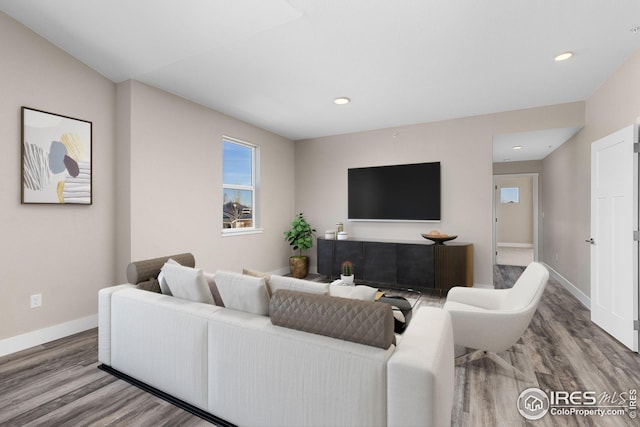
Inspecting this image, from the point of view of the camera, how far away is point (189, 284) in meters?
2.04

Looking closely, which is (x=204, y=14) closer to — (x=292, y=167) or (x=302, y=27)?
(x=302, y=27)

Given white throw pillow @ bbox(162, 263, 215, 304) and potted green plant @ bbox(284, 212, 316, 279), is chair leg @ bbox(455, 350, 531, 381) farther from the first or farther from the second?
potted green plant @ bbox(284, 212, 316, 279)

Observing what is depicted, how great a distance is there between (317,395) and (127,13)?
3.00 meters

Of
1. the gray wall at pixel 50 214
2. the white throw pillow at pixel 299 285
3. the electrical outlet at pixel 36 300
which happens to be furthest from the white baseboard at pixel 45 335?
the white throw pillow at pixel 299 285

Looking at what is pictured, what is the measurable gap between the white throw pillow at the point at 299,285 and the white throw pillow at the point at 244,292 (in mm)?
93

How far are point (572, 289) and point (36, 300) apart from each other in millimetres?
6516

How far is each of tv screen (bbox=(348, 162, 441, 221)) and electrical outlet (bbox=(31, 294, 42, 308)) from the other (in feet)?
13.7

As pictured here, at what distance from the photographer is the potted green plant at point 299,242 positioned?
18.4 feet

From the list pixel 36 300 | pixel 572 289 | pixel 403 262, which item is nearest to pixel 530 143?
pixel 572 289

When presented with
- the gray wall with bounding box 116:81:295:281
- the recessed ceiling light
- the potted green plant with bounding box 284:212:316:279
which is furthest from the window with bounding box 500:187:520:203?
the gray wall with bounding box 116:81:295:281

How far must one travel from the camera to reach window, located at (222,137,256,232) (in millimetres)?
4828

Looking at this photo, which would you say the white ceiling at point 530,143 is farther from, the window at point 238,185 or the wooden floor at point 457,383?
the window at point 238,185

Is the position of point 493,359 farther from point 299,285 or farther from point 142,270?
point 142,270

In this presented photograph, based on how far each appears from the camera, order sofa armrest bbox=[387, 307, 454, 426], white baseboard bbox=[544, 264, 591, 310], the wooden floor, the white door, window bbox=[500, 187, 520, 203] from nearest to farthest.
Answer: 1. sofa armrest bbox=[387, 307, 454, 426]
2. the wooden floor
3. the white door
4. white baseboard bbox=[544, 264, 591, 310]
5. window bbox=[500, 187, 520, 203]
